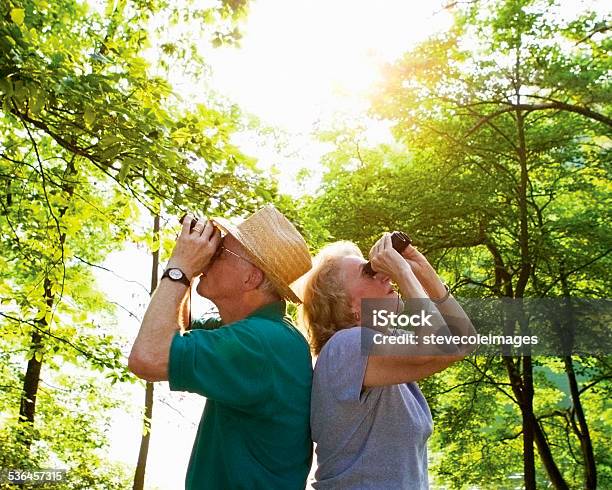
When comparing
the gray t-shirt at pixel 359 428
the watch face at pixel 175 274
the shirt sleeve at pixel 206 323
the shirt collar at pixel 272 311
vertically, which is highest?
the shirt sleeve at pixel 206 323

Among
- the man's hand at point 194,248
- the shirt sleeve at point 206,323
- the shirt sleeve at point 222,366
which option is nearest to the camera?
the shirt sleeve at point 222,366

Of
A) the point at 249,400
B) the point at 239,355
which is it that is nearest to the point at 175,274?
the point at 239,355

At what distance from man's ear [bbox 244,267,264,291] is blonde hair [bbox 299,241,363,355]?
0.23 m

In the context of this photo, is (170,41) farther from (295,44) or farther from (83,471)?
(83,471)

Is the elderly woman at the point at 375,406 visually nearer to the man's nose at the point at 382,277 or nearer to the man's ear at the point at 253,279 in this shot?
the man's nose at the point at 382,277

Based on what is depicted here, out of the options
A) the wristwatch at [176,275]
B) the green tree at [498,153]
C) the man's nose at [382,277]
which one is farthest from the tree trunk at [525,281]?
the wristwatch at [176,275]

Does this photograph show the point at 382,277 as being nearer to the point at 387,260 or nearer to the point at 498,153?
the point at 387,260

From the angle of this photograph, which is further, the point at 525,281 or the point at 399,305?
the point at 525,281

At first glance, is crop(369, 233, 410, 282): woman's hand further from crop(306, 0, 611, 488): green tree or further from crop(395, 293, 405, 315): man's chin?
crop(306, 0, 611, 488): green tree

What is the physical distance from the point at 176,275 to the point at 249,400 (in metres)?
0.41

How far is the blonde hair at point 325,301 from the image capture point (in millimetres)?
2303

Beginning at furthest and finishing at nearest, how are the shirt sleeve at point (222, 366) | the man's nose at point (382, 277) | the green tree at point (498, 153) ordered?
the green tree at point (498, 153) < the man's nose at point (382, 277) < the shirt sleeve at point (222, 366)

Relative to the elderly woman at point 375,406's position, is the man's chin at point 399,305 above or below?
above

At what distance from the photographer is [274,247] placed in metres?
2.24
